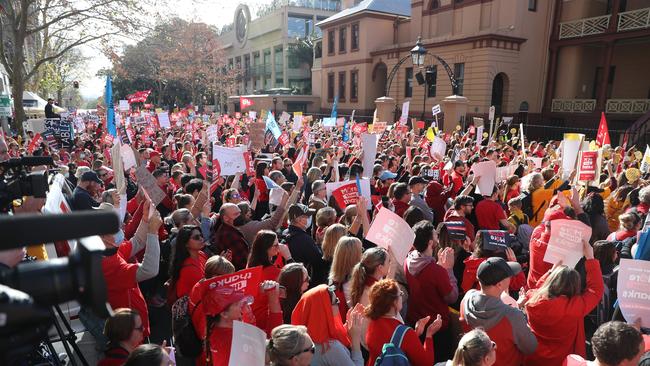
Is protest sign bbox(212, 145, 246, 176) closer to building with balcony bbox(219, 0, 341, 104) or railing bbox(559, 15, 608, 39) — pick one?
railing bbox(559, 15, 608, 39)

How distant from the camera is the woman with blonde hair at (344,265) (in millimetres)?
3656

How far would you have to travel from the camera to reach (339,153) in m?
10.5

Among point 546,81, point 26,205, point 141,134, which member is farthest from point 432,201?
point 546,81

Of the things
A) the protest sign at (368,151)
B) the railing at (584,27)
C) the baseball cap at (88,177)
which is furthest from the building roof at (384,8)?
the baseball cap at (88,177)

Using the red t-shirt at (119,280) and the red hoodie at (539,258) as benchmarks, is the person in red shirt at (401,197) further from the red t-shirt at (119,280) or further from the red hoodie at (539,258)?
the red t-shirt at (119,280)

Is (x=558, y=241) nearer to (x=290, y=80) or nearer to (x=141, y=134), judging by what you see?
(x=141, y=134)

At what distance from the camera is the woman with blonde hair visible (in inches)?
144

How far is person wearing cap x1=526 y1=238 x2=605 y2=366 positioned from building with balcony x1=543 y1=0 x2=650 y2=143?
20.5 metres

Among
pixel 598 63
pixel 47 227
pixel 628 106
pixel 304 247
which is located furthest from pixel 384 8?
pixel 47 227

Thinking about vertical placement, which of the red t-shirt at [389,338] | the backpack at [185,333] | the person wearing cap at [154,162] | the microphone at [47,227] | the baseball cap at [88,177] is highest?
the microphone at [47,227]

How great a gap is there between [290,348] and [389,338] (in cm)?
73

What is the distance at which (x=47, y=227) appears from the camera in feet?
3.10

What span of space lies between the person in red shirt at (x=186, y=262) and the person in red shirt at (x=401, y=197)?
323 cm

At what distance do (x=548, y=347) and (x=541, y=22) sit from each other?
91.7ft
